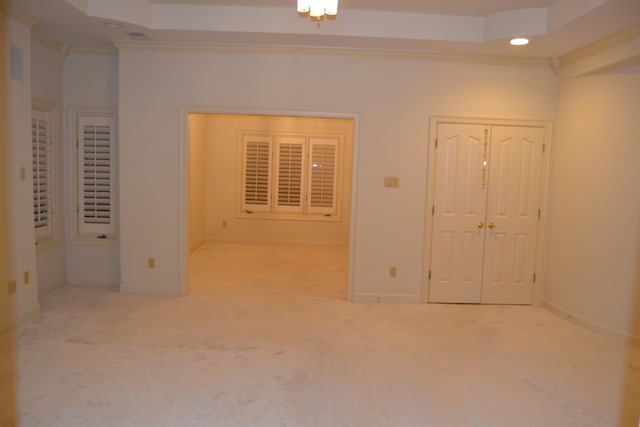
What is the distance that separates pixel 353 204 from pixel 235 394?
2681 millimetres

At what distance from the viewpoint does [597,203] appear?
4.86 m

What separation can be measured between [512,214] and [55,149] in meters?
5.00

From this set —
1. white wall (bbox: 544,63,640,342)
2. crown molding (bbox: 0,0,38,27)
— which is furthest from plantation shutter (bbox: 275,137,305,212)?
crown molding (bbox: 0,0,38,27)

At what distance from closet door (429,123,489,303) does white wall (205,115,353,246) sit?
3597 mm

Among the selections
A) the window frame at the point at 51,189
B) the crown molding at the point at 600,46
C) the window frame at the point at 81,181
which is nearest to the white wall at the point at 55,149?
the window frame at the point at 51,189

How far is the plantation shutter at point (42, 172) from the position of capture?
17.4 feet

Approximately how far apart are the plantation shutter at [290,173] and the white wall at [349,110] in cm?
355

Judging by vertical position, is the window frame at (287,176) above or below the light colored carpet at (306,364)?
above

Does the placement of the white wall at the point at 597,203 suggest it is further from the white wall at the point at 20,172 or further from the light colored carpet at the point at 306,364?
the white wall at the point at 20,172

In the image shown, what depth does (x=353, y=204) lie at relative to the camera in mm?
5555

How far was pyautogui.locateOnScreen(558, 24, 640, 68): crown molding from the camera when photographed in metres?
4.22

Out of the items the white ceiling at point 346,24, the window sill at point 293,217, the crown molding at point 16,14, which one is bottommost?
the window sill at point 293,217

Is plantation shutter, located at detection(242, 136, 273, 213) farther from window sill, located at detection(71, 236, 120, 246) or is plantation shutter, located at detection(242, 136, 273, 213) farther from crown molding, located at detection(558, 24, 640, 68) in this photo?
crown molding, located at detection(558, 24, 640, 68)

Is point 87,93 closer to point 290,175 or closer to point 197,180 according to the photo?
point 197,180
